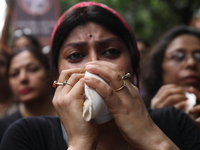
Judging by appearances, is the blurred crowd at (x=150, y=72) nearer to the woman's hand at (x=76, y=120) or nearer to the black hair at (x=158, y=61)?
the black hair at (x=158, y=61)

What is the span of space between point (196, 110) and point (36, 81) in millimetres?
1800

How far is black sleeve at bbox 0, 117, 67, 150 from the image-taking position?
186 centimetres

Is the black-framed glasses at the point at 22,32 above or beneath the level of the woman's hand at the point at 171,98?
above

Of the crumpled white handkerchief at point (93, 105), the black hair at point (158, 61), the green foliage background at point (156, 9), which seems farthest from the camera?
the green foliage background at point (156, 9)

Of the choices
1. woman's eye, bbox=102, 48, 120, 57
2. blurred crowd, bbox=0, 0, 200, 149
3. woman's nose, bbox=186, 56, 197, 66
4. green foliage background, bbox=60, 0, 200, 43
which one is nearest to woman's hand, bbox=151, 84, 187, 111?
blurred crowd, bbox=0, 0, 200, 149

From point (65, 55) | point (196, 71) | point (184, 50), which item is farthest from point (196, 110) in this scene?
point (65, 55)

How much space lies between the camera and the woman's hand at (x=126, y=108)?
162 cm

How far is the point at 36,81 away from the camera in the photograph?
12.1ft

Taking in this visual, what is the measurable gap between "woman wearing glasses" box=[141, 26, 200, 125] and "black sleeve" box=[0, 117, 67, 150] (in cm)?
122

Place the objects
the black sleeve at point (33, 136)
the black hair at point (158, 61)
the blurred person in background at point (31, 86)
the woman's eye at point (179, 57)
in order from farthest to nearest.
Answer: the black hair at point (158, 61)
the blurred person in background at point (31, 86)
the woman's eye at point (179, 57)
the black sleeve at point (33, 136)

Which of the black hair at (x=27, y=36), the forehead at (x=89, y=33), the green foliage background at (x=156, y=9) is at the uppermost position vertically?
the green foliage background at (x=156, y=9)

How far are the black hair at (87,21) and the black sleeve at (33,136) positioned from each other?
375 millimetres

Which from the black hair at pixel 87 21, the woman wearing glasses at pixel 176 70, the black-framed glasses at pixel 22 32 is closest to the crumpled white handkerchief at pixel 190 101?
the woman wearing glasses at pixel 176 70

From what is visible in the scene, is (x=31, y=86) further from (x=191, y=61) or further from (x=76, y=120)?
(x=76, y=120)
